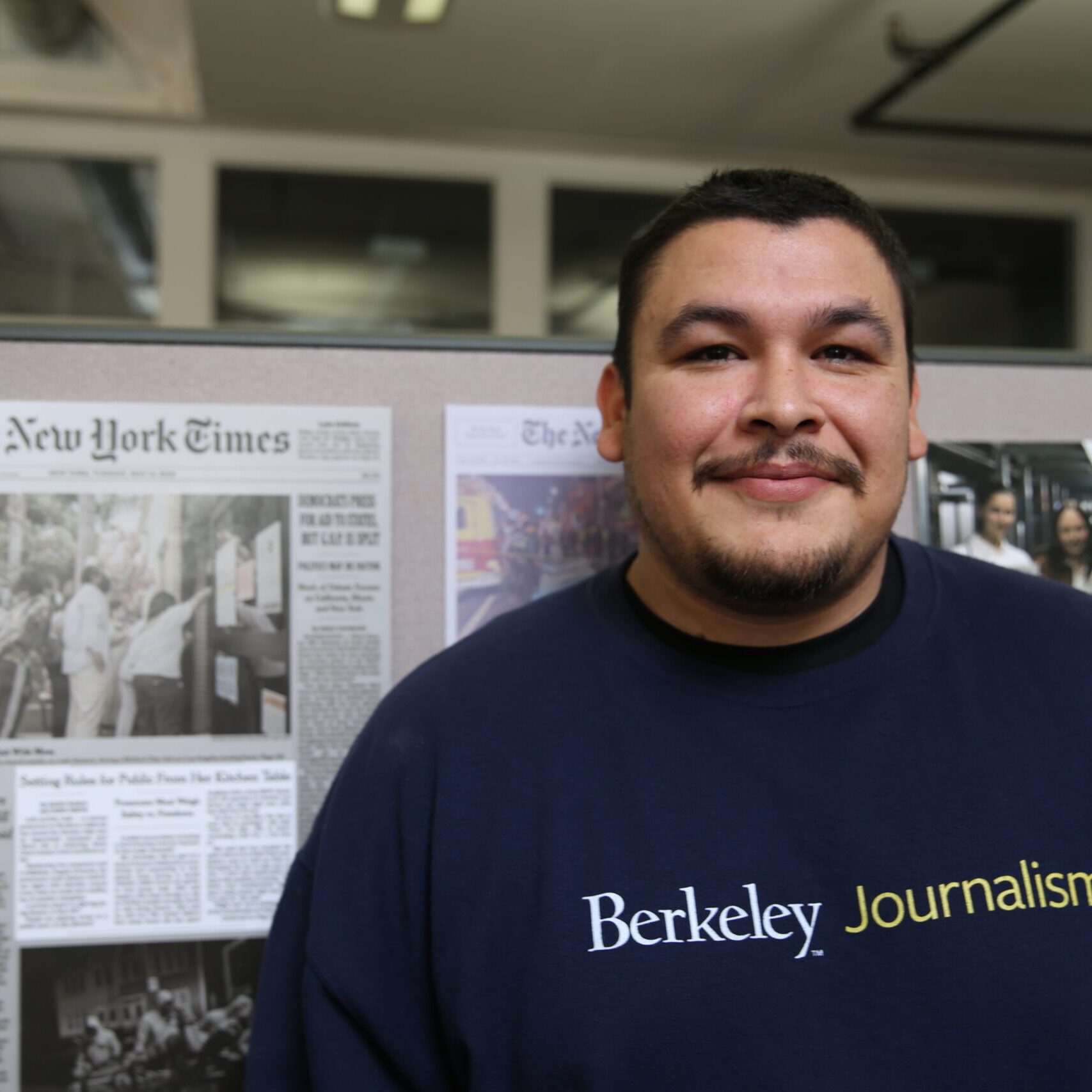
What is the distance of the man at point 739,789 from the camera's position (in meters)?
0.56

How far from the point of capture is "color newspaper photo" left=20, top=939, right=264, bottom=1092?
0.70 metres

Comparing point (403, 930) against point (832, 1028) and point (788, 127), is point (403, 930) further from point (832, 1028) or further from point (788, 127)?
point (788, 127)

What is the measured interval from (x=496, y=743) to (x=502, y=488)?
23 centimetres

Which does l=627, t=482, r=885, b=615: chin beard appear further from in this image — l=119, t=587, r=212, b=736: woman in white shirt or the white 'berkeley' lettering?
l=119, t=587, r=212, b=736: woman in white shirt

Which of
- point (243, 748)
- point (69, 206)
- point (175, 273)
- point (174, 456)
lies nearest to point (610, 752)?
point (243, 748)

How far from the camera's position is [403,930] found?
0.61m

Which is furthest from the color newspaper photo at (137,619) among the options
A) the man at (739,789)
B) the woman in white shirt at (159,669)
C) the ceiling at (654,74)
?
the ceiling at (654,74)

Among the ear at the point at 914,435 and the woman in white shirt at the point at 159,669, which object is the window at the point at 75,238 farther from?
the ear at the point at 914,435

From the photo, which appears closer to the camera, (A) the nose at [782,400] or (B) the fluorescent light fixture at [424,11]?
(A) the nose at [782,400]

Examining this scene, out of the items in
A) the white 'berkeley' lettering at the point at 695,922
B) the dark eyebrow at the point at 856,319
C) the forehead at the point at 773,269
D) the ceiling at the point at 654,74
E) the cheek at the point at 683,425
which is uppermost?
the ceiling at the point at 654,74

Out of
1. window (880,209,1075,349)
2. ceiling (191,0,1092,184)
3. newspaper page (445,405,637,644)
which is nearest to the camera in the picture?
newspaper page (445,405,637,644)

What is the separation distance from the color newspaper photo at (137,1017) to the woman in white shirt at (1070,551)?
71 cm

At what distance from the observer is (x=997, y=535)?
830 mm

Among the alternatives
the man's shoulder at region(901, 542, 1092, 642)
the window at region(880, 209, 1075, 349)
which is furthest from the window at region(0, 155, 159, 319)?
the man's shoulder at region(901, 542, 1092, 642)
